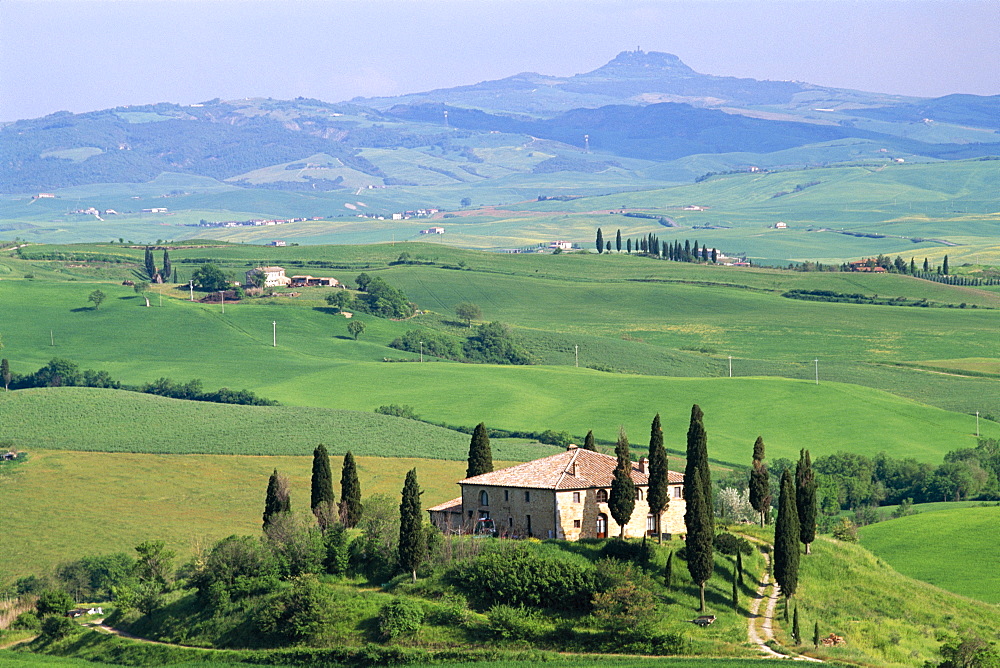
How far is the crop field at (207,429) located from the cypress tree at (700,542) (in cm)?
5991

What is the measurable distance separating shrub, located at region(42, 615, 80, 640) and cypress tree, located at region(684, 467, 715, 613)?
104 ft

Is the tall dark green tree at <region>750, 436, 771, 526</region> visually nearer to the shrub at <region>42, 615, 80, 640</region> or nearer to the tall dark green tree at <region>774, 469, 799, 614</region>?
the tall dark green tree at <region>774, 469, 799, 614</region>

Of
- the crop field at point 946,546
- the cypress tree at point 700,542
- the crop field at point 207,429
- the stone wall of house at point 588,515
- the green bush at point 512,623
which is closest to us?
the green bush at point 512,623

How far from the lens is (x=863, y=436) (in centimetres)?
15850

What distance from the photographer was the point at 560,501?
79.0 metres

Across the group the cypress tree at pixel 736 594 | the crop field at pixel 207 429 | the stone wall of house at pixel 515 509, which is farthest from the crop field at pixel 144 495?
the cypress tree at pixel 736 594

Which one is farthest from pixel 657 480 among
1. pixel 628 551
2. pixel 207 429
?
pixel 207 429

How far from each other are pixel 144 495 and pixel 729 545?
2358 inches

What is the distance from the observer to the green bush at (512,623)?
7019 cm

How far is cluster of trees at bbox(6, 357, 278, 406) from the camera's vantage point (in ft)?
578

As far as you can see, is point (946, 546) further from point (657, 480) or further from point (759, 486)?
point (657, 480)

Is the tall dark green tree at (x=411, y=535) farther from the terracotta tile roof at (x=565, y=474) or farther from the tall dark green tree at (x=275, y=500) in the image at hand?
the tall dark green tree at (x=275, y=500)

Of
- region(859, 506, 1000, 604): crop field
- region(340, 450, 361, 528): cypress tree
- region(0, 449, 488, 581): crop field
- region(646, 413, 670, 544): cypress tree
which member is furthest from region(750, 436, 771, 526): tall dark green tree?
region(0, 449, 488, 581): crop field

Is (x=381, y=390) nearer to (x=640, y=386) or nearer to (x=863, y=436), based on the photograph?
(x=640, y=386)
